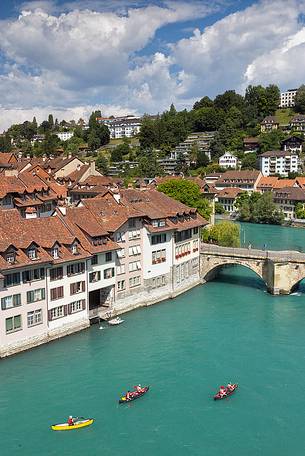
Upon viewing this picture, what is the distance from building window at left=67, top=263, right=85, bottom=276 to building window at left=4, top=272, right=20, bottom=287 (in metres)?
5.75

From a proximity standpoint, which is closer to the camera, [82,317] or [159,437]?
[159,437]

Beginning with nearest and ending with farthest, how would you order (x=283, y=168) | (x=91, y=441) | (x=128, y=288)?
(x=91, y=441) → (x=128, y=288) → (x=283, y=168)

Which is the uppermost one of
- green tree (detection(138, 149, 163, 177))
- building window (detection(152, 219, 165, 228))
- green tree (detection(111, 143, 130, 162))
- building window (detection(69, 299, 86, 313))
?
green tree (detection(111, 143, 130, 162))

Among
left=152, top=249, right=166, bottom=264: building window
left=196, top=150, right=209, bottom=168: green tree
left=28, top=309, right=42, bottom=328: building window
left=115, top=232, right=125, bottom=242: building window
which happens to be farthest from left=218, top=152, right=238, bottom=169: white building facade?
left=28, top=309, right=42, bottom=328: building window

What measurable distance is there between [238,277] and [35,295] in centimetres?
3305

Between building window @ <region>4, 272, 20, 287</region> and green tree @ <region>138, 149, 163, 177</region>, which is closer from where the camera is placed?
building window @ <region>4, 272, 20, 287</region>

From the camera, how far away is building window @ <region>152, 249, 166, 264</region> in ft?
195

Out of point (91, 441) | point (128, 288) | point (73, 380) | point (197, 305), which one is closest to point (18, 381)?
point (73, 380)

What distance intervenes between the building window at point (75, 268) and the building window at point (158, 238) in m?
11.3

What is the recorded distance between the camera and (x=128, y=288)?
56438 mm

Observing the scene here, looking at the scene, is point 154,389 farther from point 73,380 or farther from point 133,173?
point 133,173

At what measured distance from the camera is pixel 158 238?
59750mm

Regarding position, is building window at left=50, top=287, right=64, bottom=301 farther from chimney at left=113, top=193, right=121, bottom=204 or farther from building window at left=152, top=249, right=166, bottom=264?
chimney at left=113, top=193, right=121, bottom=204

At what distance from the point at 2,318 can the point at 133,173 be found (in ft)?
398
